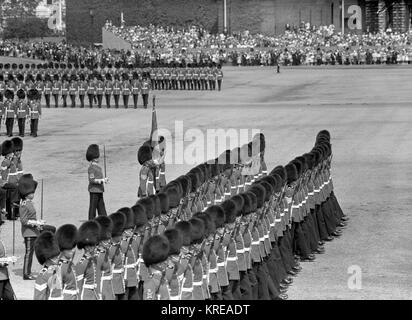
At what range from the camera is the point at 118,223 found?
42.3 feet

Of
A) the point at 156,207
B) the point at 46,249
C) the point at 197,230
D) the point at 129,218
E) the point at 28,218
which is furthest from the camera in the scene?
the point at 28,218

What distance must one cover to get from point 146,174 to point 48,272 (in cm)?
765

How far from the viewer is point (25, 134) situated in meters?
33.3

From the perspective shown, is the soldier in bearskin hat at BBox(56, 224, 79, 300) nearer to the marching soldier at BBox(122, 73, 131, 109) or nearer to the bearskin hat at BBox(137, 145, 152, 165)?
the bearskin hat at BBox(137, 145, 152, 165)

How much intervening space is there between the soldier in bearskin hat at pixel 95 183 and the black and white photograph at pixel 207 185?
2cm

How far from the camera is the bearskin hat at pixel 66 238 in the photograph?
38.4 ft

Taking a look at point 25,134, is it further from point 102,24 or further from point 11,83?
point 102,24

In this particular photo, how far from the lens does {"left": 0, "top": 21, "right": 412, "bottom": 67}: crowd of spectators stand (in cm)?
7006

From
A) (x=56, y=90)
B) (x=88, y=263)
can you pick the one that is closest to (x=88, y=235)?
(x=88, y=263)

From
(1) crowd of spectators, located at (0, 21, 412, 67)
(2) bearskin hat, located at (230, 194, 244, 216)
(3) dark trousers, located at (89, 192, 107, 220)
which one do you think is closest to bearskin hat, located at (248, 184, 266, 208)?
(2) bearskin hat, located at (230, 194, 244, 216)

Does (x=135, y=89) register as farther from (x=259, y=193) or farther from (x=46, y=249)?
(x=46, y=249)

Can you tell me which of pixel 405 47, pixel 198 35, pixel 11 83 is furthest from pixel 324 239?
pixel 198 35

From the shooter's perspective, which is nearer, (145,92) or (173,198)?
(173,198)
